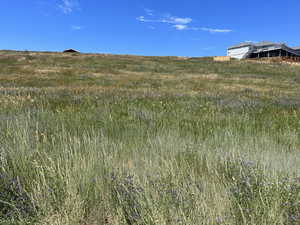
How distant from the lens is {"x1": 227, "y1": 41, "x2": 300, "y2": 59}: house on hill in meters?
62.2

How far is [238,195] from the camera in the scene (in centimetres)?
177

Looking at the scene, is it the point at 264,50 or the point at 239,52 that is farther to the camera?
the point at 239,52

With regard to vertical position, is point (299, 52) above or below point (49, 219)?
above

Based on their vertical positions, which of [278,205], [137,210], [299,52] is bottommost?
[137,210]

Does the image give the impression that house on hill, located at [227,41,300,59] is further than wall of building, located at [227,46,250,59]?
No

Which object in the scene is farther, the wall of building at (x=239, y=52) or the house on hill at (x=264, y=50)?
the wall of building at (x=239, y=52)

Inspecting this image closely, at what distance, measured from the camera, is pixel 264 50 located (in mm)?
Result: 63469

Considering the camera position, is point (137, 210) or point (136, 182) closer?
A: point (137, 210)

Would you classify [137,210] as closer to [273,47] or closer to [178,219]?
[178,219]

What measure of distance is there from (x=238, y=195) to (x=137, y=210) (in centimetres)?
86

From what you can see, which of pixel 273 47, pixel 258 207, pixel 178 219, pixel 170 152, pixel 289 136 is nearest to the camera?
pixel 178 219

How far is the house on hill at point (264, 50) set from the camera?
204ft

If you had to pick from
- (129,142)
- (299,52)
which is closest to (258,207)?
(129,142)

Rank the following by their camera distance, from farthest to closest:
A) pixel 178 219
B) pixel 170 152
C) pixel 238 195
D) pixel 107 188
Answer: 1. pixel 170 152
2. pixel 107 188
3. pixel 238 195
4. pixel 178 219
